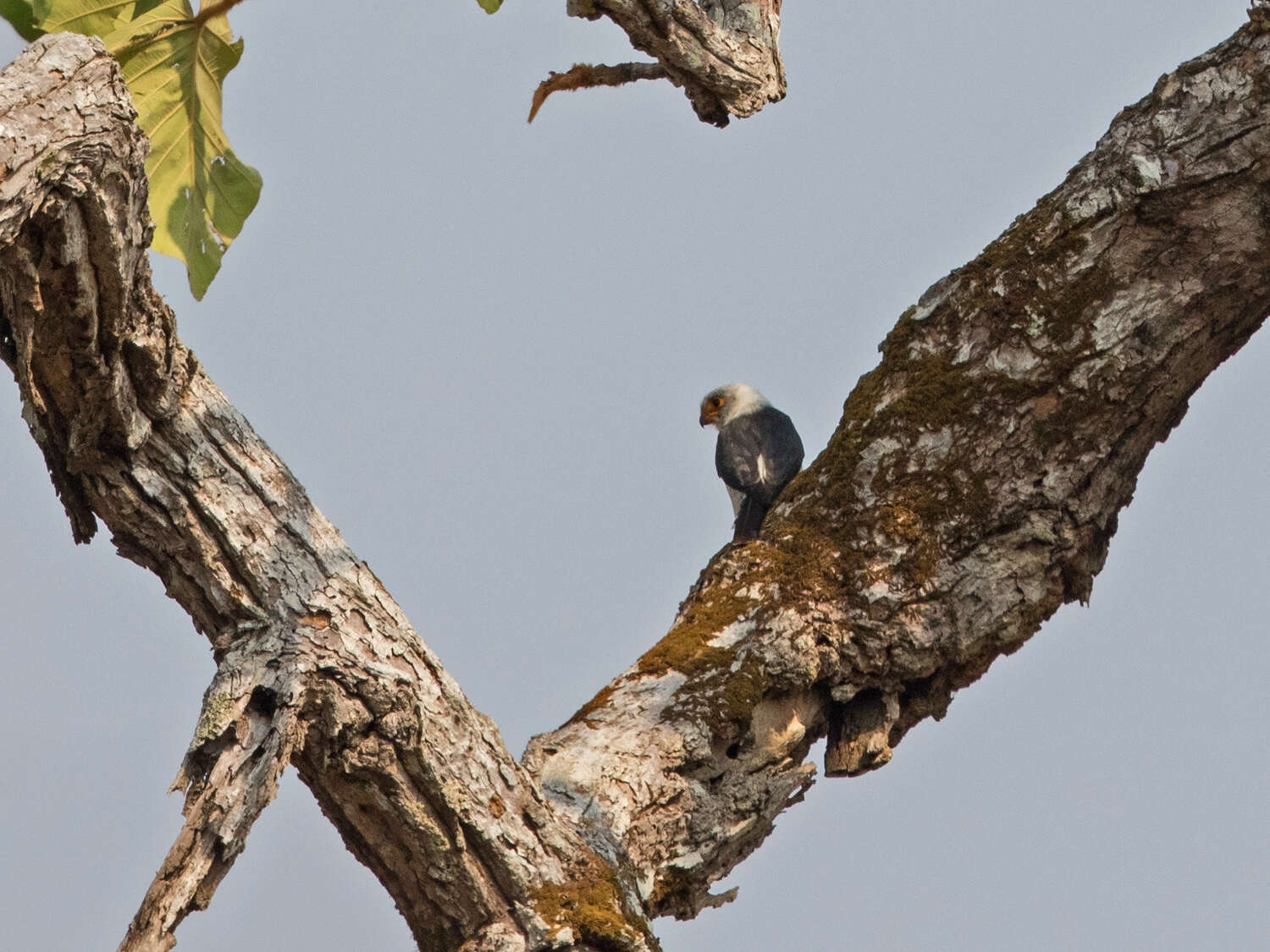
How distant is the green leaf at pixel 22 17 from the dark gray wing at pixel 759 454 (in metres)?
3.96

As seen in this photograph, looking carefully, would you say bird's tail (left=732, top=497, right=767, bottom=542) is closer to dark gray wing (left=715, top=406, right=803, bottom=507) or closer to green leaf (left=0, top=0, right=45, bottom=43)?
dark gray wing (left=715, top=406, right=803, bottom=507)

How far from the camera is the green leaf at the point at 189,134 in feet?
13.3

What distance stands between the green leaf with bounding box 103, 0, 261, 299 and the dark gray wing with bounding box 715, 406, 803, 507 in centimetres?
324

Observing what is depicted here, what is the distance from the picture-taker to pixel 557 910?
130 inches

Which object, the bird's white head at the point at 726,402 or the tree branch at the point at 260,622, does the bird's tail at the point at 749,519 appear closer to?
the bird's white head at the point at 726,402

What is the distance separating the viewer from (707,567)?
14.4ft

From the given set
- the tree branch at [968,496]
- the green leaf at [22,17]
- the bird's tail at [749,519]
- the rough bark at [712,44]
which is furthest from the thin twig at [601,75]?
the bird's tail at [749,519]

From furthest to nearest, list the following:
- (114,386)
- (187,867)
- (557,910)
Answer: (557,910) → (114,386) → (187,867)

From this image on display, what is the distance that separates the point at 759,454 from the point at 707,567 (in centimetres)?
275

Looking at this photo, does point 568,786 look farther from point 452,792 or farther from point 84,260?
point 84,260

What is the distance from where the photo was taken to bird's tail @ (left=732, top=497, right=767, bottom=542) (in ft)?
21.7

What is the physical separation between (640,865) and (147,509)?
65.3 inches

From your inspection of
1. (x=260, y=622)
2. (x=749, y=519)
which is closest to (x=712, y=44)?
(x=260, y=622)

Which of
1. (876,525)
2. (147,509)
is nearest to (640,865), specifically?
(876,525)
